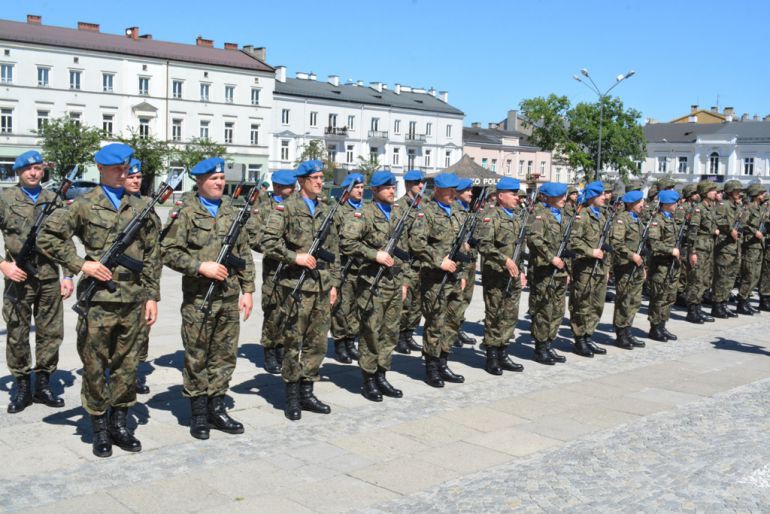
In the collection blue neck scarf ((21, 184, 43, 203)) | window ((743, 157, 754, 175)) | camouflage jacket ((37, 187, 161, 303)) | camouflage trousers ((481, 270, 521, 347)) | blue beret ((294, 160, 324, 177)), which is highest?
window ((743, 157, 754, 175))

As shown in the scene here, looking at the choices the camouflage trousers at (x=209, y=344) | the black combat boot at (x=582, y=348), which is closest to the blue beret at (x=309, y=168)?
the camouflage trousers at (x=209, y=344)

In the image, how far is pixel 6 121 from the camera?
2365 inches

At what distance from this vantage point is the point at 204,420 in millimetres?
6672

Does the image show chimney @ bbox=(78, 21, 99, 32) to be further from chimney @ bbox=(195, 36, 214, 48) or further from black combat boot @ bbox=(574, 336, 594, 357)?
black combat boot @ bbox=(574, 336, 594, 357)

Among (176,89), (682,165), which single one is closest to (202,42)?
(176,89)

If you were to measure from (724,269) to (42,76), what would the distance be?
188 ft

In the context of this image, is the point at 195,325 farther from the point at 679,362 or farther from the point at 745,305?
the point at 745,305

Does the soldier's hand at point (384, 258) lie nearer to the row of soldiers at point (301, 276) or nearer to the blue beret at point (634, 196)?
the row of soldiers at point (301, 276)

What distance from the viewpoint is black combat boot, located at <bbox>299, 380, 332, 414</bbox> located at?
295 inches

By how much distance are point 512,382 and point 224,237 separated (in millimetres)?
3898

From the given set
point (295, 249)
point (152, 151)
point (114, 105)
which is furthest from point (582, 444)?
point (114, 105)

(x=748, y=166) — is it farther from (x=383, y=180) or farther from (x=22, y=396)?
(x=22, y=396)

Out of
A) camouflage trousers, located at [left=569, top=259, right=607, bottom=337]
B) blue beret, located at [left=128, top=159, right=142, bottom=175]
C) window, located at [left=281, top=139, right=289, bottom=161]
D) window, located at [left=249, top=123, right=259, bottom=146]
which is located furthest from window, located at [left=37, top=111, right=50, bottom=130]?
blue beret, located at [left=128, top=159, right=142, bottom=175]

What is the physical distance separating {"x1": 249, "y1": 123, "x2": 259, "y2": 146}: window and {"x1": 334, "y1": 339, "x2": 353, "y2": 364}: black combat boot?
6349 centimetres
